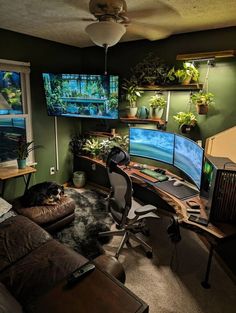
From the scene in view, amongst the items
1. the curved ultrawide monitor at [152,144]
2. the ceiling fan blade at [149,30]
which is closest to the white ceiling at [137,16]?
the ceiling fan blade at [149,30]

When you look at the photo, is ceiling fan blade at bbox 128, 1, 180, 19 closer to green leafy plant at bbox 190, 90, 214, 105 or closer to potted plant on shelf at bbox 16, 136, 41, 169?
green leafy plant at bbox 190, 90, 214, 105

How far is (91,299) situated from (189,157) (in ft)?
5.77

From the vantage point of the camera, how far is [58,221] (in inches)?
102

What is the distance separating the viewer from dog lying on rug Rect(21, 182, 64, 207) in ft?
8.50

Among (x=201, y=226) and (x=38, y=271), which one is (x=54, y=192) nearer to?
(x=38, y=271)

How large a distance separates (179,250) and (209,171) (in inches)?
42.2

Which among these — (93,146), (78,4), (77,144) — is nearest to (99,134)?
(93,146)

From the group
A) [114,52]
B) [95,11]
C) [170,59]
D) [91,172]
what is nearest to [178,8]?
[95,11]

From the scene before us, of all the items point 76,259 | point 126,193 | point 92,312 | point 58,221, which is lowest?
point 58,221

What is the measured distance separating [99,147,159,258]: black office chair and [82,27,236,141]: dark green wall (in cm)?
107

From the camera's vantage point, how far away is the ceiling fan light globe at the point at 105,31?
1.65m

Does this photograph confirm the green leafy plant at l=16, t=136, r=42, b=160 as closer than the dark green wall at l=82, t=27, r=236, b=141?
No

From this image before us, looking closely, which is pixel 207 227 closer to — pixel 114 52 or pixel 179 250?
pixel 179 250

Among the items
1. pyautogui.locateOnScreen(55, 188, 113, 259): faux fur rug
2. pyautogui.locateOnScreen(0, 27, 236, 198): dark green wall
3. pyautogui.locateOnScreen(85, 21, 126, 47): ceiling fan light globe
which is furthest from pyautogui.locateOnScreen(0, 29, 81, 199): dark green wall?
pyautogui.locateOnScreen(85, 21, 126, 47): ceiling fan light globe
